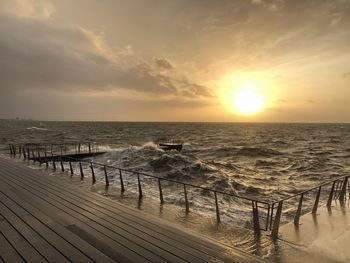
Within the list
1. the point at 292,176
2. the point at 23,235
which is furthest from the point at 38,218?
the point at 292,176

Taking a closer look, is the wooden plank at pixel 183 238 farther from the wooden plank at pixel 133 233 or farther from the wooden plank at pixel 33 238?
the wooden plank at pixel 33 238

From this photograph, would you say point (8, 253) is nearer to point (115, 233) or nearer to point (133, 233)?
point (115, 233)

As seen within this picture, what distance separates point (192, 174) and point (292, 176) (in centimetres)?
1008

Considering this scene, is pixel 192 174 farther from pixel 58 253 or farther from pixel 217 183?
pixel 58 253

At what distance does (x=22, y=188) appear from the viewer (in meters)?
10.6

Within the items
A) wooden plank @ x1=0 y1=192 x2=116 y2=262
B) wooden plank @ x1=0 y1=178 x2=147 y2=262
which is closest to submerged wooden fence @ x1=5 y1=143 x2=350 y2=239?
wooden plank @ x1=0 y1=178 x2=147 y2=262

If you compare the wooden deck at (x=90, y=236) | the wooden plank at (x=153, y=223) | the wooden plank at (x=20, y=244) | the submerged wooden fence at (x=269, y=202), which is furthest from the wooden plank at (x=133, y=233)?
the submerged wooden fence at (x=269, y=202)

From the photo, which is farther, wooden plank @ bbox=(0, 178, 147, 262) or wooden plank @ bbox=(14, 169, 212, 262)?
wooden plank @ bbox=(14, 169, 212, 262)

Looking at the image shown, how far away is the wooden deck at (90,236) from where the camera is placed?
5.21 metres

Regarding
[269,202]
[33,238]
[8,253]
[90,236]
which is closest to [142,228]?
[90,236]

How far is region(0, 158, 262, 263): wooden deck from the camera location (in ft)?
17.1

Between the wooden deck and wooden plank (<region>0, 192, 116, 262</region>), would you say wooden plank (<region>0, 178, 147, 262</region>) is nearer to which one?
the wooden deck

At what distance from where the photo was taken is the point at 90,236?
19.9ft

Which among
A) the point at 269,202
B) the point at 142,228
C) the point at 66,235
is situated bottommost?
the point at 269,202
